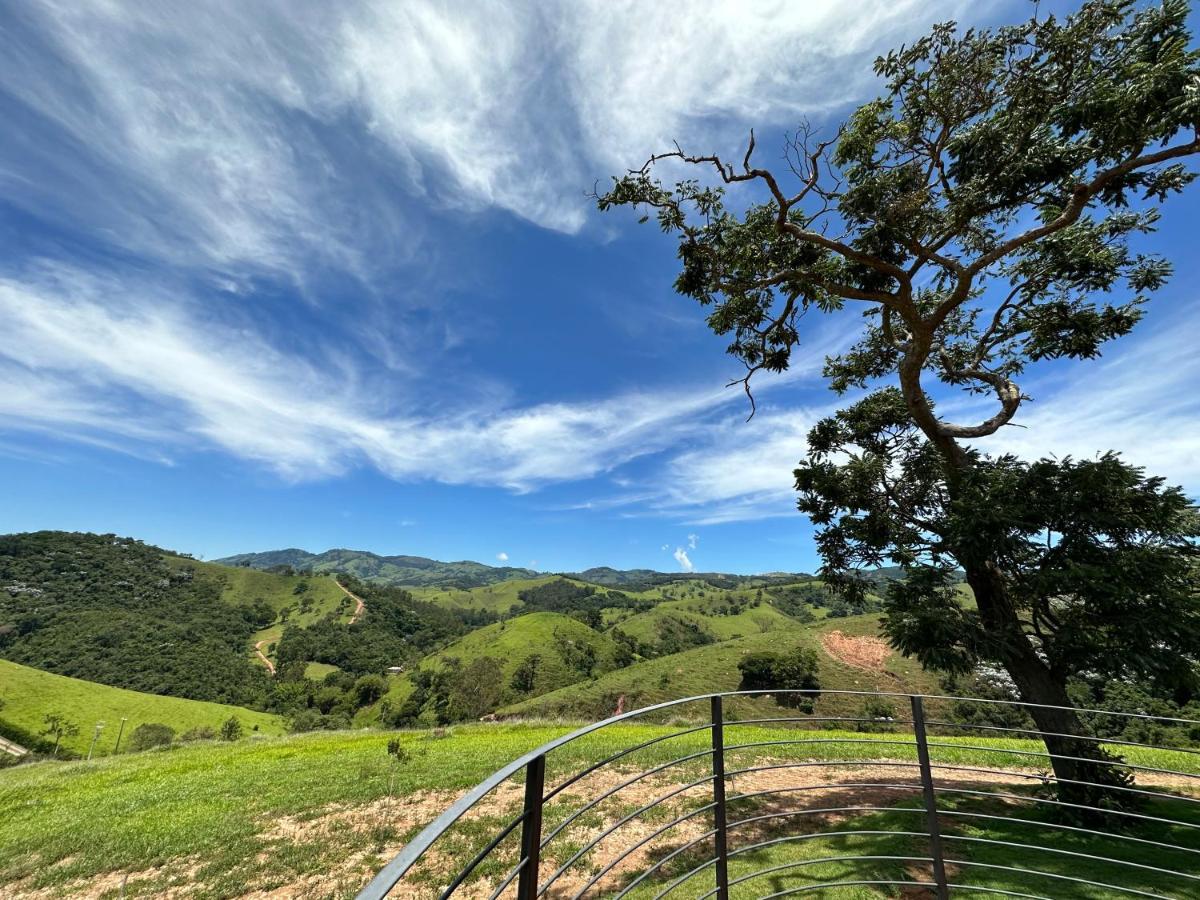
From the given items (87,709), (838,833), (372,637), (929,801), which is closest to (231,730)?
(87,709)

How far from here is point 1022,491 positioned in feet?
26.3

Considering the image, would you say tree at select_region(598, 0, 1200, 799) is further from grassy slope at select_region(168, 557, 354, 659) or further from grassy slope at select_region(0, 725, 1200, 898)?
grassy slope at select_region(168, 557, 354, 659)

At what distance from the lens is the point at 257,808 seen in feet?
30.3

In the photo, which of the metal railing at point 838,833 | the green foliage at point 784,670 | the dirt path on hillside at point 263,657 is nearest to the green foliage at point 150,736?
the dirt path on hillside at point 263,657

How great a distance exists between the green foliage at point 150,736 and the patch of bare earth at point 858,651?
3379 inches

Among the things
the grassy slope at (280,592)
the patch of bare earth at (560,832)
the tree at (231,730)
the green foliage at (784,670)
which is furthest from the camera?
the grassy slope at (280,592)

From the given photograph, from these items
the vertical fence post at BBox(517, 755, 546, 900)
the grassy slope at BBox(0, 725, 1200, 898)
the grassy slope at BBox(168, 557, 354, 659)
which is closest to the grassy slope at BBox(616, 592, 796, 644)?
the grassy slope at BBox(168, 557, 354, 659)

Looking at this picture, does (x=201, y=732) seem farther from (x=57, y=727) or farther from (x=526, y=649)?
(x=526, y=649)

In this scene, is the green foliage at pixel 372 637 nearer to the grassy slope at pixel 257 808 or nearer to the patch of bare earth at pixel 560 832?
the grassy slope at pixel 257 808

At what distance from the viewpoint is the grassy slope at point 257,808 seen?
690 cm

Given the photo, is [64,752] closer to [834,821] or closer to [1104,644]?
[834,821]

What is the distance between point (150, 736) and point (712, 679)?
70985 mm

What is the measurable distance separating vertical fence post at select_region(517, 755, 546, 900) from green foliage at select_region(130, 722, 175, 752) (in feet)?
266

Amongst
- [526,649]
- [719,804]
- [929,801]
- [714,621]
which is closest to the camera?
[719,804]
